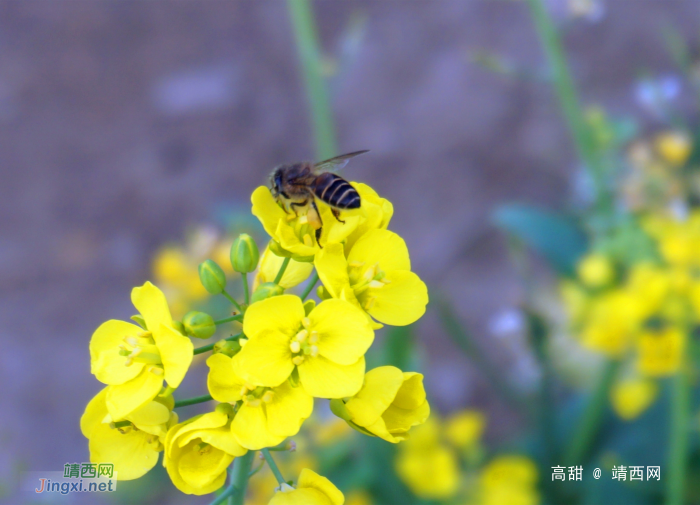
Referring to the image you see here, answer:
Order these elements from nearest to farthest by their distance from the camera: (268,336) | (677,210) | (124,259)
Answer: (268,336), (677,210), (124,259)

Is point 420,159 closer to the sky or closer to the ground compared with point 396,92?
closer to the ground

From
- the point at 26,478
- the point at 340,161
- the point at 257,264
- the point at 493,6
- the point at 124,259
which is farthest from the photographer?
the point at 493,6

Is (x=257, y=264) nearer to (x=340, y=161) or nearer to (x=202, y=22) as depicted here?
(x=340, y=161)

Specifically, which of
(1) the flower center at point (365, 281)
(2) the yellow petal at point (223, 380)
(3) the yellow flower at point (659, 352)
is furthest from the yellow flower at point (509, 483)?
(2) the yellow petal at point (223, 380)

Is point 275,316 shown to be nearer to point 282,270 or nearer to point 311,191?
point 282,270

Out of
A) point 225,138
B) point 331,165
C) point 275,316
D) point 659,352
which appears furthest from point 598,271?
point 225,138

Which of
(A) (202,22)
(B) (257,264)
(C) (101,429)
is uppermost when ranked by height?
(A) (202,22)

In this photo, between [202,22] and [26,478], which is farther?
[202,22]

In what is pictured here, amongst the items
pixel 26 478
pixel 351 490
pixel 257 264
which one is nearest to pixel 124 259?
pixel 26 478
